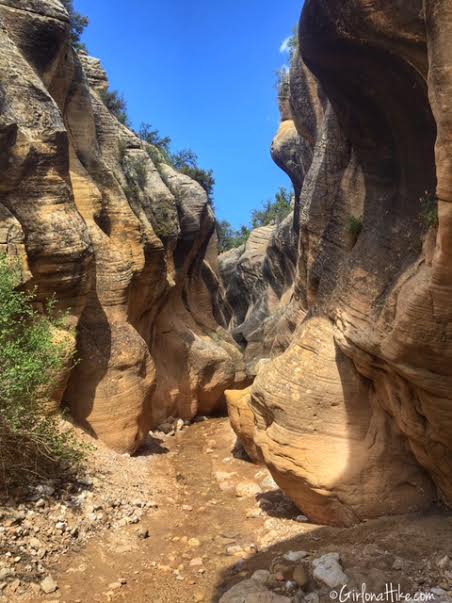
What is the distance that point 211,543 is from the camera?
7.86 metres

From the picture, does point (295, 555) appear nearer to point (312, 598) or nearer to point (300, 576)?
point (300, 576)

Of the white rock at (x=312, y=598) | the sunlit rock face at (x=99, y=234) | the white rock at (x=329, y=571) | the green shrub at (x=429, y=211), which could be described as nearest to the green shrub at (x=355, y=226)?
the green shrub at (x=429, y=211)

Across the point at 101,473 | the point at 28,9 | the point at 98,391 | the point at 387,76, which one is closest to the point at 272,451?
the point at 101,473

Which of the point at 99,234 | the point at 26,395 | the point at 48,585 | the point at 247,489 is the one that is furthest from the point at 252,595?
the point at 99,234

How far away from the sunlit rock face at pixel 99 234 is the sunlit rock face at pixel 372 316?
3.61 meters

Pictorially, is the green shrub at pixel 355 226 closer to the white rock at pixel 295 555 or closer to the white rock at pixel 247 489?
the white rock at pixel 295 555

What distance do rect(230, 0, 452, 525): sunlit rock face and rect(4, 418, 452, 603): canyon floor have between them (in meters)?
0.71

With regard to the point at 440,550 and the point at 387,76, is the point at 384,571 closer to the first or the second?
the point at 440,550

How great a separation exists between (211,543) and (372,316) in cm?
402

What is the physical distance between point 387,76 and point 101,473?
7266 mm

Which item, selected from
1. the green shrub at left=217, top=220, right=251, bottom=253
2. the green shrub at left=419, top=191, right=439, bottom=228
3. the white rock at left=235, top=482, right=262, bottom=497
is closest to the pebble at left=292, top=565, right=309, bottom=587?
the green shrub at left=419, top=191, right=439, bottom=228

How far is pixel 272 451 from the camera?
8.07 meters

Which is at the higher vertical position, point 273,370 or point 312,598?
point 273,370

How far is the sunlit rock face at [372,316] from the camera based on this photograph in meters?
5.63
